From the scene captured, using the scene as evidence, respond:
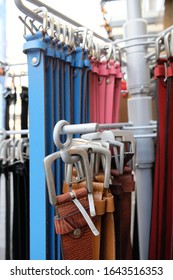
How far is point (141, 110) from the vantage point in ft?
2.20

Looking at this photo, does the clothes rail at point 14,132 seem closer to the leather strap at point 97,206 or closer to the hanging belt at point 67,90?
the hanging belt at point 67,90

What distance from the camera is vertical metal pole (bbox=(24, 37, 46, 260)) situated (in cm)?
41

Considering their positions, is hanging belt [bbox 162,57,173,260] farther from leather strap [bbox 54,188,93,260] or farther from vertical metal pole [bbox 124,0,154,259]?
leather strap [bbox 54,188,93,260]

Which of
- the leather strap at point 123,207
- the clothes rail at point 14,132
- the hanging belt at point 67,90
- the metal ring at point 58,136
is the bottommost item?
the leather strap at point 123,207

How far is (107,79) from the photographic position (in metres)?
0.64

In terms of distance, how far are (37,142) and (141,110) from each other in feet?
1.14

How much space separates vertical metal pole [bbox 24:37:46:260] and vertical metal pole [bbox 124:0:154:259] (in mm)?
324

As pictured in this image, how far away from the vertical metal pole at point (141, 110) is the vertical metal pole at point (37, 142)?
0.32 meters

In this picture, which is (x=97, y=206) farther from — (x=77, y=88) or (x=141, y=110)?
(x=141, y=110)

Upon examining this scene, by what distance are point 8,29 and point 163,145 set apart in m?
0.69

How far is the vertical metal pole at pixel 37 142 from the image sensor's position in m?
0.41

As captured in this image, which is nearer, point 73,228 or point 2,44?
point 73,228

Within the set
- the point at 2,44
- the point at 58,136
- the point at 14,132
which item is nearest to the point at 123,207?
the point at 58,136

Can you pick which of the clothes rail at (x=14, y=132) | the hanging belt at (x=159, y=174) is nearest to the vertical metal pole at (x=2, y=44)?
the clothes rail at (x=14, y=132)
